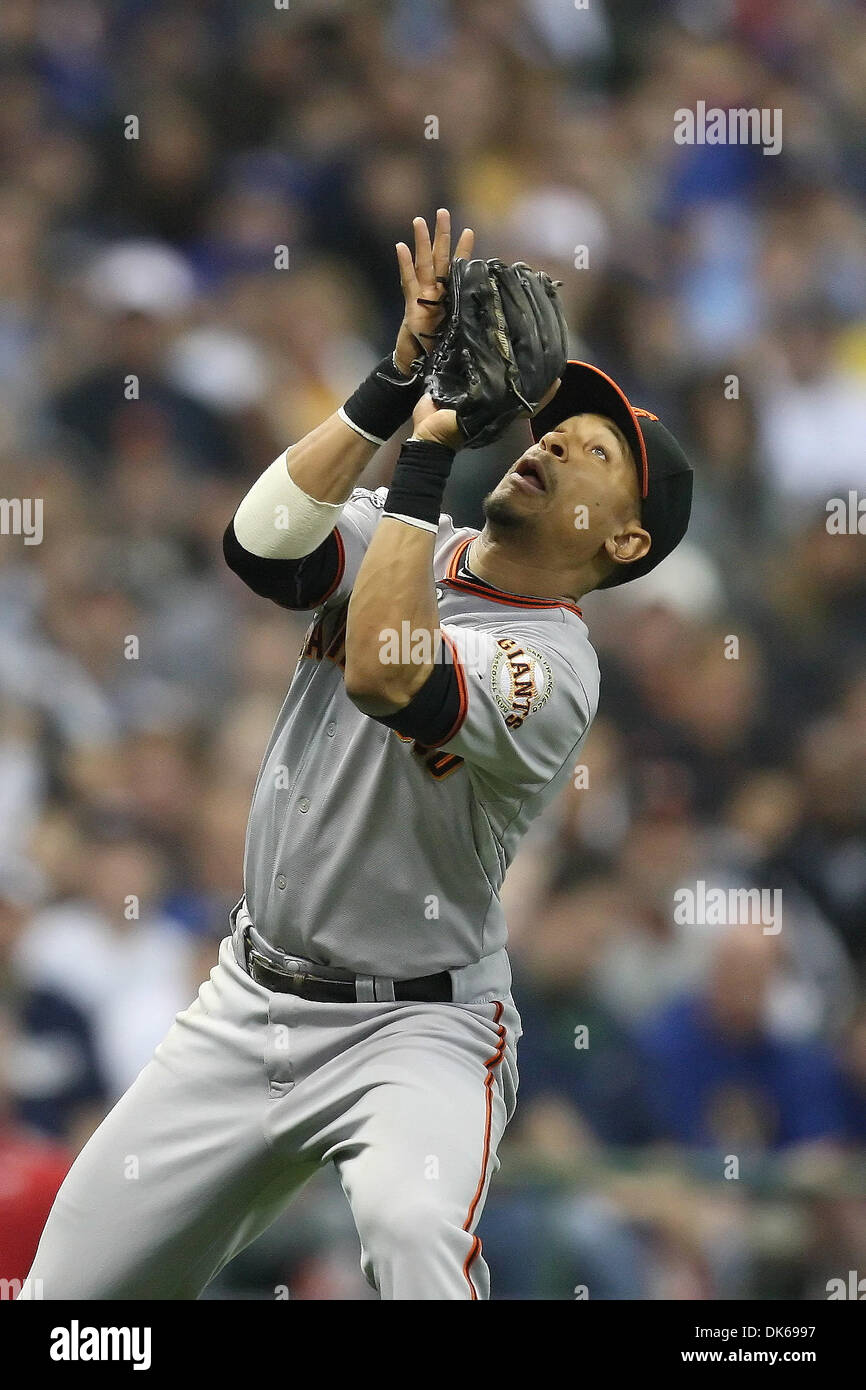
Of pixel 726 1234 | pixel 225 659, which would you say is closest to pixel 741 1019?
pixel 726 1234

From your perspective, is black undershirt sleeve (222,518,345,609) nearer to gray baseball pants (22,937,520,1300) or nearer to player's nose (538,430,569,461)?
player's nose (538,430,569,461)

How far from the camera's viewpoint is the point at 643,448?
2621 mm

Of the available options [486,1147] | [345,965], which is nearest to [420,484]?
[345,965]

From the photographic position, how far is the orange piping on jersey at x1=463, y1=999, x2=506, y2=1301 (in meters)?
2.20

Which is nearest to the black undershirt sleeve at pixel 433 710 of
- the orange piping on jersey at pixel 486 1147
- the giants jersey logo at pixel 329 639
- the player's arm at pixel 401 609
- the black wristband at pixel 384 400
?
the player's arm at pixel 401 609

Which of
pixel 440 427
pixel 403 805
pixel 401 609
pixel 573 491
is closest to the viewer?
pixel 401 609

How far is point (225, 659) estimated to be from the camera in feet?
15.3

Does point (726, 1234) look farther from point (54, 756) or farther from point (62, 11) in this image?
point (62, 11)

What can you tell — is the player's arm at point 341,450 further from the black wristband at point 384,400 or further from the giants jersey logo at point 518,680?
the giants jersey logo at point 518,680

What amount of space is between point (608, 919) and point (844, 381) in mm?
2007

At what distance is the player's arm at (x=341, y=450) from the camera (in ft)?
7.92

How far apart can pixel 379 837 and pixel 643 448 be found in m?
0.72

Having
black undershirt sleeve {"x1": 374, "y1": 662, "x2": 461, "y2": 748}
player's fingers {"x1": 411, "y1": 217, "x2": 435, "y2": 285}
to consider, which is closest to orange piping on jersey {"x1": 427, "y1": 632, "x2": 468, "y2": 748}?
black undershirt sleeve {"x1": 374, "y1": 662, "x2": 461, "y2": 748}

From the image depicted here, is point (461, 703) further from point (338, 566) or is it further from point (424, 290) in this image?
point (424, 290)
